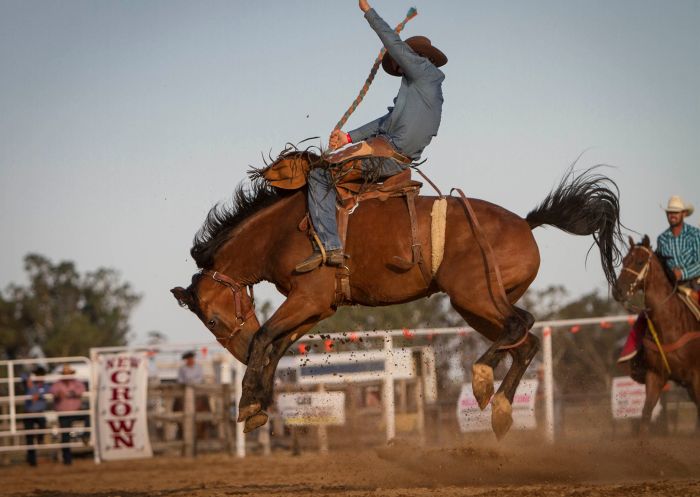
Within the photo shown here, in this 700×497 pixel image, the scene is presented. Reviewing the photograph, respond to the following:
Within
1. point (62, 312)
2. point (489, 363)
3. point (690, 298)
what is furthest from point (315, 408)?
point (62, 312)

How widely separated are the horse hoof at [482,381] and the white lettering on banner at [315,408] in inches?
303

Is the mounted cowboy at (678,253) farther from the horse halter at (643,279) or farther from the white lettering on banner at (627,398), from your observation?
the white lettering on banner at (627,398)

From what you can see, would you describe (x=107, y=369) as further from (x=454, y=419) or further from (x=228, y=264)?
(x=228, y=264)

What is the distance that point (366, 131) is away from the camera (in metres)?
6.76

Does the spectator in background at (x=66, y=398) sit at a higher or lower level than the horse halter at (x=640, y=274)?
lower

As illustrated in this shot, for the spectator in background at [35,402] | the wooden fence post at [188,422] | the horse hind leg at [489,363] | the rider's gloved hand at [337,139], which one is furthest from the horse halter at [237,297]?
the spectator in background at [35,402]

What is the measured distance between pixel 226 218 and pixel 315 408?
23.1ft

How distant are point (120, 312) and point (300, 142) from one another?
158ft

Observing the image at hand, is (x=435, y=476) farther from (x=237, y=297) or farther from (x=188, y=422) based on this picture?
(x=188, y=422)

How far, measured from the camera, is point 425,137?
657cm

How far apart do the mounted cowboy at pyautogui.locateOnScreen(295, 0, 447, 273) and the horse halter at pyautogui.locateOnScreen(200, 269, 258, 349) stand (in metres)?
0.78

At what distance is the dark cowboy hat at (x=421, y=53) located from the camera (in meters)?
6.58

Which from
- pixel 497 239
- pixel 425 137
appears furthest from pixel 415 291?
pixel 425 137

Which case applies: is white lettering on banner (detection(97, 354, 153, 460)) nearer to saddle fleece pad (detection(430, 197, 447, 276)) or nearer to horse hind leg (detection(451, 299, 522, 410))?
saddle fleece pad (detection(430, 197, 447, 276))
